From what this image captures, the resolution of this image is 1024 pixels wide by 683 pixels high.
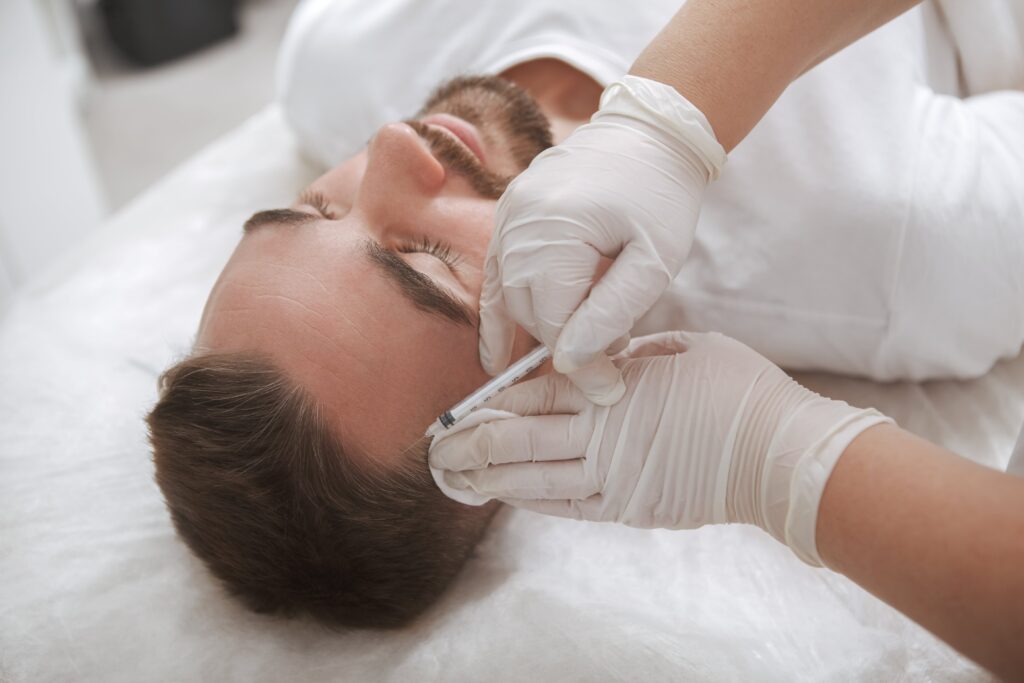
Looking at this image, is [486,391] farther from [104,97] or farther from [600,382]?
[104,97]

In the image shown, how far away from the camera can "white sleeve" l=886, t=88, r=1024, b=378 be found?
4.24ft

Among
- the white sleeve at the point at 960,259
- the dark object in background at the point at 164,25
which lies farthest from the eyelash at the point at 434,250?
the dark object in background at the point at 164,25

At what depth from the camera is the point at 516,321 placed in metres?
1.05

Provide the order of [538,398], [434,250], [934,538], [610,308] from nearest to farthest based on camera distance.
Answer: [934,538]
[610,308]
[538,398]
[434,250]

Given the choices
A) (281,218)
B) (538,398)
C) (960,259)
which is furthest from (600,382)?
(960,259)

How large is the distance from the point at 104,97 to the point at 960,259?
3.83 meters

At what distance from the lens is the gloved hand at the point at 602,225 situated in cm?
96

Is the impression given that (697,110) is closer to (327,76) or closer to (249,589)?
(249,589)

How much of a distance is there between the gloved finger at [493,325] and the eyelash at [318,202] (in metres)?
0.29

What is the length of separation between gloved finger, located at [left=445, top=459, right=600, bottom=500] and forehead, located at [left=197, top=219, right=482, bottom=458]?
0.11 m

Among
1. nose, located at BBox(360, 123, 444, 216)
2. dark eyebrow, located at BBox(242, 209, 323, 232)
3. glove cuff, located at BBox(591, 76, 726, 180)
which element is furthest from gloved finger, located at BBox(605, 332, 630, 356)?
dark eyebrow, located at BBox(242, 209, 323, 232)

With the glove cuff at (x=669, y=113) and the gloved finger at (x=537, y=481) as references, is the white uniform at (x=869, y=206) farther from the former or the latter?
the gloved finger at (x=537, y=481)

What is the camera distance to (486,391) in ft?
3.42

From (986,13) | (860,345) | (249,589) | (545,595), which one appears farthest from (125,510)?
(986,13)
